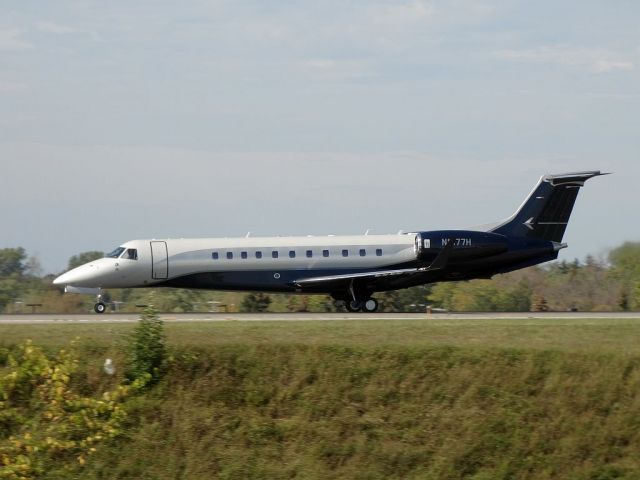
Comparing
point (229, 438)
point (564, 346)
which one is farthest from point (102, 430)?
point (564, 346)

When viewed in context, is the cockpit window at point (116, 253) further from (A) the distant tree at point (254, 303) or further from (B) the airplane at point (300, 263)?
(A) the distant tree at point (254, 303)

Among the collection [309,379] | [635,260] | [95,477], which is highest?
[635,260]

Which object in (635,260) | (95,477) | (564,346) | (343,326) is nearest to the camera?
(95,477)

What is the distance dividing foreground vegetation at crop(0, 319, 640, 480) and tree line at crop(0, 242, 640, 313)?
23.5m

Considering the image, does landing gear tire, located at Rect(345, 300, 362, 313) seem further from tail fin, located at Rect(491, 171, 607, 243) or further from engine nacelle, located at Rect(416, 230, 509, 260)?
tail fin, located at Rect(491, 171, 607, 243)

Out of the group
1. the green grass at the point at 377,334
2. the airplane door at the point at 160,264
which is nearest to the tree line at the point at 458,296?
the airplane door at the point at 160,264

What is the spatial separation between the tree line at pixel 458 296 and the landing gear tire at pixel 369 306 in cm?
810

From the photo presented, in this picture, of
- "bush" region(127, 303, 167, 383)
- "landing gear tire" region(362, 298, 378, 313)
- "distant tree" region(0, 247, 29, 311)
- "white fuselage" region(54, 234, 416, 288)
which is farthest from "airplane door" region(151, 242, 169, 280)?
"distant tree" region(0, 247, 29, 311)

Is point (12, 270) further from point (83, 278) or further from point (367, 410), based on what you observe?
point (367, 410)

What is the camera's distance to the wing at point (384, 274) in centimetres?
4122

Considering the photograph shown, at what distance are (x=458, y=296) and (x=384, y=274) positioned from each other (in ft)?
86.3

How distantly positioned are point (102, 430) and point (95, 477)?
1072 mm

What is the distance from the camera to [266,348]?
A: 24.5m

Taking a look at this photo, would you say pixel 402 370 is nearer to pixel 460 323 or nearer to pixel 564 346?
pixel 564 346
